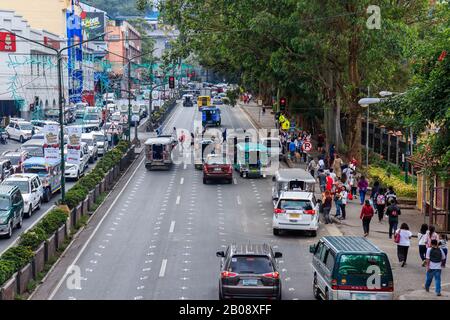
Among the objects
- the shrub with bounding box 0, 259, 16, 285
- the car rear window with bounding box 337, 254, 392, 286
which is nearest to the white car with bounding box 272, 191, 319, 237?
the car rear window with bounding box 337, 254, 392, 286

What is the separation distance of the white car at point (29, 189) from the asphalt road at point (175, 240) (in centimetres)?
332

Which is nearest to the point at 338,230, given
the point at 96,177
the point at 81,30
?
the point at 96,177

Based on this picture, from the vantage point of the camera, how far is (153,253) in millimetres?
29500

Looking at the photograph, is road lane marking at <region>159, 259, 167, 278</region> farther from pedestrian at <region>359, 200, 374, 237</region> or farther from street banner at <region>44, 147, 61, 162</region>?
street banner at <region>44, 147, 61, 162</region>

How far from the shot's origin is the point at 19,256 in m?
24.0

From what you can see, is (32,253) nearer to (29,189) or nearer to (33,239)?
(33,239)

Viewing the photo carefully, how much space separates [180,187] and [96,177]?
18.0 feet

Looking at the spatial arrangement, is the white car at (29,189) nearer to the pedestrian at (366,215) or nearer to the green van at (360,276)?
the pedestrian at (366,215)

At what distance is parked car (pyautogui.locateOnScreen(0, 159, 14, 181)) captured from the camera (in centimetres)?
4350

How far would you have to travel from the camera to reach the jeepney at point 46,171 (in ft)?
136

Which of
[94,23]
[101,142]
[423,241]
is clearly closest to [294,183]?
[423,241]

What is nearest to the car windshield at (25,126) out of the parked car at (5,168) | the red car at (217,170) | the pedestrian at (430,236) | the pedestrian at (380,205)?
the parked car at (5,168)

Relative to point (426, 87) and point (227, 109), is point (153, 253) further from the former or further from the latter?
point (227, 109)
